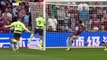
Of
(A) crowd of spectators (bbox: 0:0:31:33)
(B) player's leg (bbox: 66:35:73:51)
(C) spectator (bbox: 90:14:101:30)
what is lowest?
(B) player's leg (bbox: 66:35:73:51)

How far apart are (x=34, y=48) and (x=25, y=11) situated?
3272 millimetres

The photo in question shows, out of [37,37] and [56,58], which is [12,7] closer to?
[37,37]

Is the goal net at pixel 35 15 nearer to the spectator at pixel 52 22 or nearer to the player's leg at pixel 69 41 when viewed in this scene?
the spectator at pixel 52 22

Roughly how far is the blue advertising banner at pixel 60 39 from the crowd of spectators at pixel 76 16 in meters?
0.36

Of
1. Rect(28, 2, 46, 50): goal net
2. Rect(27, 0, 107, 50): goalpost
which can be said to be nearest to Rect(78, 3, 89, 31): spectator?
Rect(27, 0, 107, 50): goalpost

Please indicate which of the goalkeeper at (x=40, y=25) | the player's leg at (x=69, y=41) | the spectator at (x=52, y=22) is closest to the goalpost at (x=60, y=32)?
the spectator at (x=52, y=22)

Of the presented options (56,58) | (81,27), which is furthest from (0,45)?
(56,58)

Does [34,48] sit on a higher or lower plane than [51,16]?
lower

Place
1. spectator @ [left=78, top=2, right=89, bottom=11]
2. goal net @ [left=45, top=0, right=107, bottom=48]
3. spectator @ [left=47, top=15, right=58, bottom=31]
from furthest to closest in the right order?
spectator @ [left=78, top=2, right=89, bottom=11] → goal net @ [left=45, top=0, right=107, bottom=48] → spectator @ [left=47, top=15, right=58, bottom=31]

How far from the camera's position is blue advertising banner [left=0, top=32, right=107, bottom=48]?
80.4 feet

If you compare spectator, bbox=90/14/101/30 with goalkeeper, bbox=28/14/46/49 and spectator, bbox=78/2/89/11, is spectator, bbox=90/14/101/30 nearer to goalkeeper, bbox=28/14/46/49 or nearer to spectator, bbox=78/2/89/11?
spectator, bbox=78/2/89/11

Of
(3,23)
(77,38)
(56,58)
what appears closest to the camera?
(56,58)

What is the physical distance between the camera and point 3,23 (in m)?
25.5

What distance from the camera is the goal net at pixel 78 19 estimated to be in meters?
24.8
